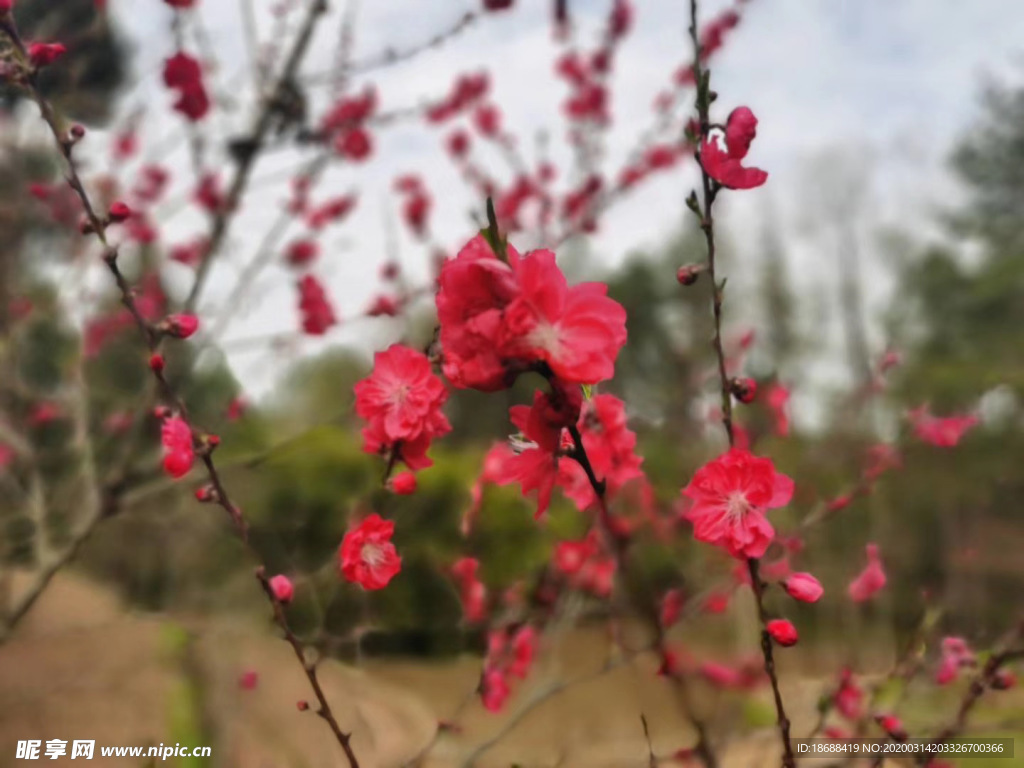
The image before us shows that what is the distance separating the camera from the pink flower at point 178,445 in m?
1.10

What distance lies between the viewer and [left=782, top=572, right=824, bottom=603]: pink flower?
92cm

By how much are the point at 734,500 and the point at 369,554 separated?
492 mm

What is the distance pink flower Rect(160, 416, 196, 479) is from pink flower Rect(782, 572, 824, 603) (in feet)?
2.66

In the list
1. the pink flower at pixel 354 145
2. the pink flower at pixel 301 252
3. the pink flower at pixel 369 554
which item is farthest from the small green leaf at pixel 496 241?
the pink flower at pixel 301 252

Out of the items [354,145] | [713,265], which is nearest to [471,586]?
[713,265]

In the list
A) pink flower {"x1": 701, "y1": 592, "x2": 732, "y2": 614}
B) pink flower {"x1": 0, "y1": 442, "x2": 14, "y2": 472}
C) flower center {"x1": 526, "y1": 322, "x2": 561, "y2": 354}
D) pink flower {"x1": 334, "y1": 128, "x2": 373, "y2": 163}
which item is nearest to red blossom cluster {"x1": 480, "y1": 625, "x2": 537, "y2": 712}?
pink flower {"x1": 701, "y1": 592, "x2": 732, "y2": 614}

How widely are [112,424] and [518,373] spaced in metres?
3.64

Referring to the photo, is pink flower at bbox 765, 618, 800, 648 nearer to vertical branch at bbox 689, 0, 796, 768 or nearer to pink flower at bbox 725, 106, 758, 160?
vertical branch at bbox 689, 0, 796, 768

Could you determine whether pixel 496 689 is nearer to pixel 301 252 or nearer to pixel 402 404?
pixel 402 404

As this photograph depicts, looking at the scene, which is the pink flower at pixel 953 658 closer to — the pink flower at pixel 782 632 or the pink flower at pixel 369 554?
the pink flower at pixel 782 632

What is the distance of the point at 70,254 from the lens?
3.86 m

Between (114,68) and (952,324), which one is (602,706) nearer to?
(114,68)

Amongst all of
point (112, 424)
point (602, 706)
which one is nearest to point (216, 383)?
point (112, 424)

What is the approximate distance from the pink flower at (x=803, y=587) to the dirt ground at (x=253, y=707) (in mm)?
224
